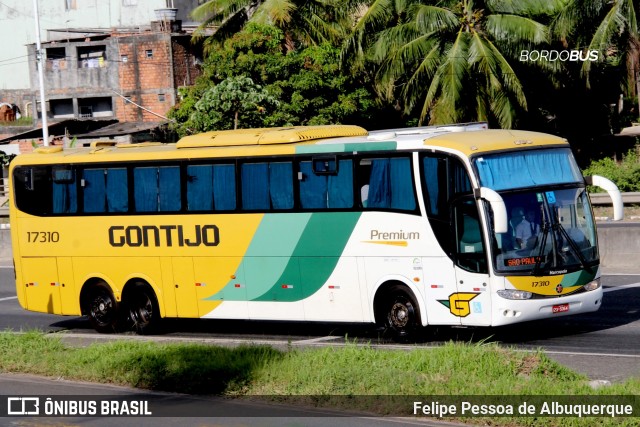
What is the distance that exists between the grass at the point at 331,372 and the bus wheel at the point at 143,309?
160 inches

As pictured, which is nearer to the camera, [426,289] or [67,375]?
Result: [67,375]

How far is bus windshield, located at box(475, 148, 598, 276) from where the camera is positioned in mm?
15977

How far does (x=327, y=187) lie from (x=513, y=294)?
356 centimetres

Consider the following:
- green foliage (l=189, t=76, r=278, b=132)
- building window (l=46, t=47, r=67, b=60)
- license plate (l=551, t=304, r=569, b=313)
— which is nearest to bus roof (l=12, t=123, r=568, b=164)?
license plate (l=551, t=304, r=569, b=313)

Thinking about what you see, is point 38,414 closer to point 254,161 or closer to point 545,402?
point 545,402

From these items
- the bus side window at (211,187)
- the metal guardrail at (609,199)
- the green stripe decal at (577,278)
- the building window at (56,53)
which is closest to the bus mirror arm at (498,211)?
the green stripe decal at (577,278)

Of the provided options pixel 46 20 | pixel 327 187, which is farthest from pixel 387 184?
pixel 46 20

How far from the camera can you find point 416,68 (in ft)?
138

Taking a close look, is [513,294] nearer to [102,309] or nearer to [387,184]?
[387,184]

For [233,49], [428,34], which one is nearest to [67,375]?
[428,34]

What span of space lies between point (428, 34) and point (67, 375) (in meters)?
27.9

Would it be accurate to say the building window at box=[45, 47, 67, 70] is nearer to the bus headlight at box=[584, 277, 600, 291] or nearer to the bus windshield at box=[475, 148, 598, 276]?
the bus windshield at box=[475, 148, 598, 276]

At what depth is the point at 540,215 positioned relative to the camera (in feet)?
53.2

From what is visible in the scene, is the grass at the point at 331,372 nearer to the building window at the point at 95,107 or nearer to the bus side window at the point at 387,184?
the bus side window at the point at 387,184
